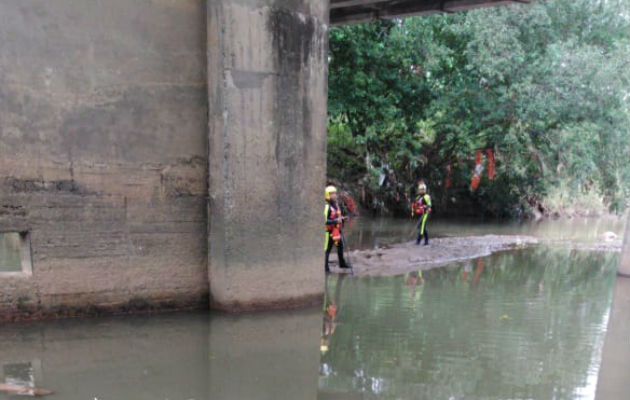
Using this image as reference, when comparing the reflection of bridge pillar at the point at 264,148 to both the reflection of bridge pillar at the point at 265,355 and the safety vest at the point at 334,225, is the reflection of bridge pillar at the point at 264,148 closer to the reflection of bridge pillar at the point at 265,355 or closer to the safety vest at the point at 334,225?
the reflection of bridge pillar at the point at 265,355

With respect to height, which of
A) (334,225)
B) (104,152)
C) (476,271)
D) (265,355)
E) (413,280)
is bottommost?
(476,271)

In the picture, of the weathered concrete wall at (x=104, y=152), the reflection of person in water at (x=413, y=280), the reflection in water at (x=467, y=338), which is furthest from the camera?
the reflection of person in water at (x=413, y=280)

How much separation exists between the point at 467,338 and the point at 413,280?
360 cm

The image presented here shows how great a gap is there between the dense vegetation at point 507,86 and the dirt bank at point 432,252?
11.3ft

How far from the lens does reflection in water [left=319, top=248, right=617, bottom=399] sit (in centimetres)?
576

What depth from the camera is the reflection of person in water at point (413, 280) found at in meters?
10.1

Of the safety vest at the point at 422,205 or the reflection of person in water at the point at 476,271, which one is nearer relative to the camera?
the reflection of person in water at the point at 476,271

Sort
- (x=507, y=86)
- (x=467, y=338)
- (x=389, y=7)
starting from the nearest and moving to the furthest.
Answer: (x=467, y=338) < (x=389, y=7) < (x=507, y=86)

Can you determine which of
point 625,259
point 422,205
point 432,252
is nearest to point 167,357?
point 625,259

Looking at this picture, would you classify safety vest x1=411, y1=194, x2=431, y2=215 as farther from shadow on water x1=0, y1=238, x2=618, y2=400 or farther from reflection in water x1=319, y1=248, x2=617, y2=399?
shadow on water x1=0, y1=238, x2=618, y2=400

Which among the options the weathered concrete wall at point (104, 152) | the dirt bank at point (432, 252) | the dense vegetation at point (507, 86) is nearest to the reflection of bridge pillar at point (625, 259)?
the dirt bank at point (432, 252)

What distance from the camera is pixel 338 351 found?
6.70 metres

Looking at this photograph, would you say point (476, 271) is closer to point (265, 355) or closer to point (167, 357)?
point (265, 355)

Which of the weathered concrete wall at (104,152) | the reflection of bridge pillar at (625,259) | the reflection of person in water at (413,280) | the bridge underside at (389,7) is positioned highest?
the bridge underside at (389,7)
